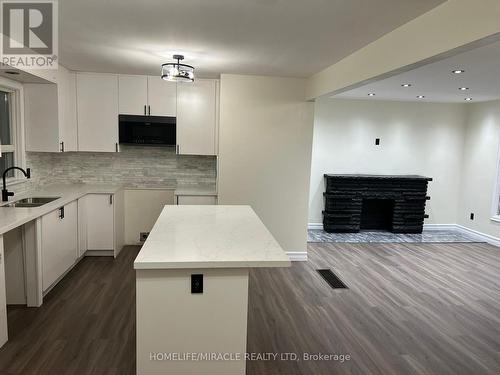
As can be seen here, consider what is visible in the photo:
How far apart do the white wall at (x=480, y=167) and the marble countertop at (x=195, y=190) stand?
482cm

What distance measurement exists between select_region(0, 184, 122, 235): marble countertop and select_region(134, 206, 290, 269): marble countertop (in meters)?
1.11

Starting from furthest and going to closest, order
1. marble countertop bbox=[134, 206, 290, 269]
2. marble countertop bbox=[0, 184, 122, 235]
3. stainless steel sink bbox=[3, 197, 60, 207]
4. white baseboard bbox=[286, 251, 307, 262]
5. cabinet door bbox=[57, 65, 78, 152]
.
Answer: white baseboard bbox=[286, 251, 307, 262] → cabinet door bbox=[57, 65, 78, 152] → stainless steel sink bbox=[3, 197, 60, 207] → marble countertop bbox=[0, 184, 122, 235] → marble countertop bbox=[134, 206, 290, 269]

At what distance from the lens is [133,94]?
464 centimetres

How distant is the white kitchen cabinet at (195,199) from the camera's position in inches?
180

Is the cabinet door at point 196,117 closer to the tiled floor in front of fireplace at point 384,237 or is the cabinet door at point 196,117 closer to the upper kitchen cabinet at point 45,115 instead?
the upper kitchen cabinet at point 45,115

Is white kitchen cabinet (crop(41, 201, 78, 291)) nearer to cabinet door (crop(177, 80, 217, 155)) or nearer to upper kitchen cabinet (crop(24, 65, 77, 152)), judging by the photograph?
upper kitchen cabinet (crop(24, 65, 77, 152))

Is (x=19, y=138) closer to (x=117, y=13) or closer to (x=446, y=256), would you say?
(x=117, y=13)

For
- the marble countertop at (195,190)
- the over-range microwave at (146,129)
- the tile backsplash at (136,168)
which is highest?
the over-range microwave at (146,129)

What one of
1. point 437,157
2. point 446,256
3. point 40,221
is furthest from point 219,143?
point 437,157

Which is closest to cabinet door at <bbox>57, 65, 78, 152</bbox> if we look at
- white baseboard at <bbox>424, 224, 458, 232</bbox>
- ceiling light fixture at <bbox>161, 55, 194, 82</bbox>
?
ceiling light fixture at <bbox>161, 55, 194, 82</bbox>

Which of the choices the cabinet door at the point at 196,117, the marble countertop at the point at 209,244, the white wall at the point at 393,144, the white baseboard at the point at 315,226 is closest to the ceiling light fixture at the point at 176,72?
the marble countertop at the point at 209,244

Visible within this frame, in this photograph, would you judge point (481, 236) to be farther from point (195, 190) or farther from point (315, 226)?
point (195, 190)

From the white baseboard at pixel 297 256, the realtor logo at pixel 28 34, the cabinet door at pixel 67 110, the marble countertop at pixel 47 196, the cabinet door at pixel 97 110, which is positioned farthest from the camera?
the white baseboard at pixel 297 256

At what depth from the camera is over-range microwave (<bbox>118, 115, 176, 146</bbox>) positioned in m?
4.64
